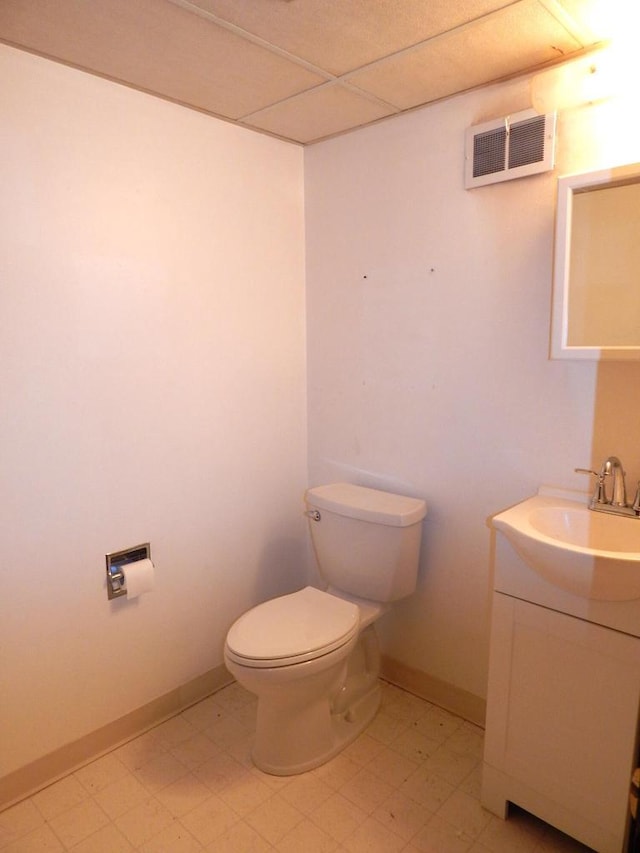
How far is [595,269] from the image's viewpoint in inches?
60.2

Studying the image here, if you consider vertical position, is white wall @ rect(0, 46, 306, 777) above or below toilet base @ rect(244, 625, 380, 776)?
above

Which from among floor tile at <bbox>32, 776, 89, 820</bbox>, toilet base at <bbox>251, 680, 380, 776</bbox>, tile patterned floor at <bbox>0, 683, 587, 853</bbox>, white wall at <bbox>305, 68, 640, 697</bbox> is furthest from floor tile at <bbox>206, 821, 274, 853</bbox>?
white wall at <bbox>305, 68, 640, 697</bbox>

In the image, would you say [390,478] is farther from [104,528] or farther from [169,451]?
[104,528]

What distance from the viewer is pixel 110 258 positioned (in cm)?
171

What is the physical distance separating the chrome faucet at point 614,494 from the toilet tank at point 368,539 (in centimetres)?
58

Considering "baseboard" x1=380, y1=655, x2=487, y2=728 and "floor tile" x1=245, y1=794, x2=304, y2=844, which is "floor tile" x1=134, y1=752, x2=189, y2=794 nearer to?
"floor tile" x1=245, y1=794, x2=304, y2=844

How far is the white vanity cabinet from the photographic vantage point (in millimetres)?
1303

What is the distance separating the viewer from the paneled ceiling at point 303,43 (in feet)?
4.19

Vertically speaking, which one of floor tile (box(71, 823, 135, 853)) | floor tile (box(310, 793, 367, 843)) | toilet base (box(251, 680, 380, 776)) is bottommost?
floor tile (box(310, 793, 367, 843))

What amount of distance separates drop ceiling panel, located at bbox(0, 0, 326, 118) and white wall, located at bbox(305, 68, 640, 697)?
18.1 inches

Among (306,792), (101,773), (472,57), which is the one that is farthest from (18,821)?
(472,57)

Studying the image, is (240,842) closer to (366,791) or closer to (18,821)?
(366,791)

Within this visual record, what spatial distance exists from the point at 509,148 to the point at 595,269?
17.9 inches

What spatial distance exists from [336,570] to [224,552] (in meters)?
0.45
